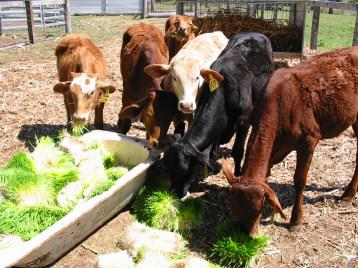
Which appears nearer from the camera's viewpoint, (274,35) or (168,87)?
(168,87)

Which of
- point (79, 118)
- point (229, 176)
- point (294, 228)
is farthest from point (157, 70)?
point (294, 228)

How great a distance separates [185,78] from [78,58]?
2040mm

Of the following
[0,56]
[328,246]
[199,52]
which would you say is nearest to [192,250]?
[328,246]

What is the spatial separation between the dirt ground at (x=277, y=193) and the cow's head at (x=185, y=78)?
874mm

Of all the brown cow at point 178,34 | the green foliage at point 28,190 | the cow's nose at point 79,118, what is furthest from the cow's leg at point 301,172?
the brown cow at point 178,34

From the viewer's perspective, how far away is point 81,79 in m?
5.61

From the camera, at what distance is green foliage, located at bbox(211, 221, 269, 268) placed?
3.89 metres

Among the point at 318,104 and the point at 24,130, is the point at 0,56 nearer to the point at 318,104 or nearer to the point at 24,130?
the point at 24,130

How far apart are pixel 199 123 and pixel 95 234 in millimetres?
1668

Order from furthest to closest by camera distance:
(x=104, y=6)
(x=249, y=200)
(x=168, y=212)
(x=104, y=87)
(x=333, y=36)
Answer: (x=104, y=6) → (x=333, y=36) → (x=104, y=87) → (x=168, y=212) → (x=249, y=200)

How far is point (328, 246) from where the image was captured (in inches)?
171

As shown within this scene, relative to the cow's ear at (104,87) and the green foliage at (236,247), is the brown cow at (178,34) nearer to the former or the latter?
the cow's ear at (104,87)

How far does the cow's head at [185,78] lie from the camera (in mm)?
5074

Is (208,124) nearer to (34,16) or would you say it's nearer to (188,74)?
(188,74)
